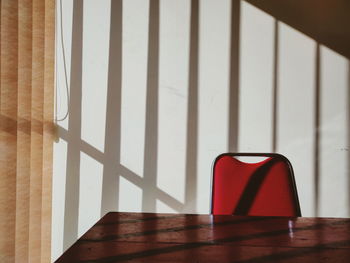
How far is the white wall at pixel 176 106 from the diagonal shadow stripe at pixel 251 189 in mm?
648

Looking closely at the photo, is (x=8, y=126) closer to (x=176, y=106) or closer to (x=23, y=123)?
(x=23, y=123)

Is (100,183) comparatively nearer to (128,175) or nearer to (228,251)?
(128,175)

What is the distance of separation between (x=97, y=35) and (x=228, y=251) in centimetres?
184

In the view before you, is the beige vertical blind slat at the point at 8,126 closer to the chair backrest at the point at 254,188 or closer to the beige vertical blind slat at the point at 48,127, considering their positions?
the beige vertical blind slat at the point at 48,127

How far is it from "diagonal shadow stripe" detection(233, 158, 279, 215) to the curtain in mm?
1183

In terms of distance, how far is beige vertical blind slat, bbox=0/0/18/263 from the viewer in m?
2.01

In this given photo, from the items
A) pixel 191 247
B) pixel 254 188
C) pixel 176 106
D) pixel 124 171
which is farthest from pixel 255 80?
pixel 191 247

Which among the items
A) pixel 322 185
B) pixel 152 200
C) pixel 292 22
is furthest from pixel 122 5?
pixel 322 185

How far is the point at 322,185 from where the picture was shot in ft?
7.94

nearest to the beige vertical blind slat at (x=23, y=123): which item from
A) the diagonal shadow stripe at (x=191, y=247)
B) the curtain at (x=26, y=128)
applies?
the curtain at (x=26, y=128)

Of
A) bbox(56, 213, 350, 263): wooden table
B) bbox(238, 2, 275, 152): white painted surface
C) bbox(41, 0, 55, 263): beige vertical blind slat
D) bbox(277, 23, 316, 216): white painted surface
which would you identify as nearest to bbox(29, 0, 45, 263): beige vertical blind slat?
bbox(41, 0, 55, 263): beige vertical blind slat

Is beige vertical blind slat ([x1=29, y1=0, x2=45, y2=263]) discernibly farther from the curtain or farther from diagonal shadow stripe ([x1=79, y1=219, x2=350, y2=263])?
diagonal shadow stripe ([x1=79, y1=219, x2=350, y2=263])

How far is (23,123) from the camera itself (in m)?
2.16

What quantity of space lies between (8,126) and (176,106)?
982 millimetres
